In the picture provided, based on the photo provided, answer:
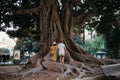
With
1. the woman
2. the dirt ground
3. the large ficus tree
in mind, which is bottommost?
the dirt ground

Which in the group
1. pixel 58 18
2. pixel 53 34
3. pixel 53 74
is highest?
pixel 58 18

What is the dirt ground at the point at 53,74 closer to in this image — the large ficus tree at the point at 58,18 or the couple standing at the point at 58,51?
the couple standing at the point at 58,51

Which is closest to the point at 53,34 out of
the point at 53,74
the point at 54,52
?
the point at 54,52

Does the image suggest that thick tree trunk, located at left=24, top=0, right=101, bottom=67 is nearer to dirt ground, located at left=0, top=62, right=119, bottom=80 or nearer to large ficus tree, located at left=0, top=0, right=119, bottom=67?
large ficus tree, located at left=0, top=0, right=119, bottom=67

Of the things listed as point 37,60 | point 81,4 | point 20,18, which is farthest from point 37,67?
point 20,18

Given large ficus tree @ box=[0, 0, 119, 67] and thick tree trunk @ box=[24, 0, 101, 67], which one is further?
large ficus tree @ box=[0, 0, 119, 67]

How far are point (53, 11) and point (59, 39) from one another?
158 centimetres

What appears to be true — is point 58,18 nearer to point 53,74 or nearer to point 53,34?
point 53,34

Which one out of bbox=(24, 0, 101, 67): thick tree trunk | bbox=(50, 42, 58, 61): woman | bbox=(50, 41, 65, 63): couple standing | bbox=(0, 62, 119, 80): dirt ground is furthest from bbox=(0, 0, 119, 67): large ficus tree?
bbox=(0, 62, 119, 80): dirt ground

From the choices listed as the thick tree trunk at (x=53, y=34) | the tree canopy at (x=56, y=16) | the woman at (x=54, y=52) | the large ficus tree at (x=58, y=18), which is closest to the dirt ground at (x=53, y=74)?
the woman at (x=54, y=52)


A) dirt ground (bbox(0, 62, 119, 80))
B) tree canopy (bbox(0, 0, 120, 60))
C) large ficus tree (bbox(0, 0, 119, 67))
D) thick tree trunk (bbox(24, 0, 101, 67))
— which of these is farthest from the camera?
tree canopy (bbox(0, 0, 120, 60))

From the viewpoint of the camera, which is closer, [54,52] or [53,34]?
[54,52]

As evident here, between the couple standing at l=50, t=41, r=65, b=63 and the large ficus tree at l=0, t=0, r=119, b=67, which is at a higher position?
the large ficus tree at l=0, t=0, r=119, b=67

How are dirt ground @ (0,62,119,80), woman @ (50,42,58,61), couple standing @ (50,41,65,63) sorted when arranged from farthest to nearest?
1. woman @ (50,42,58,61)
2. couple standing @ (50,41,65,63)
3. dirt ground @ (0,62,119,80)
